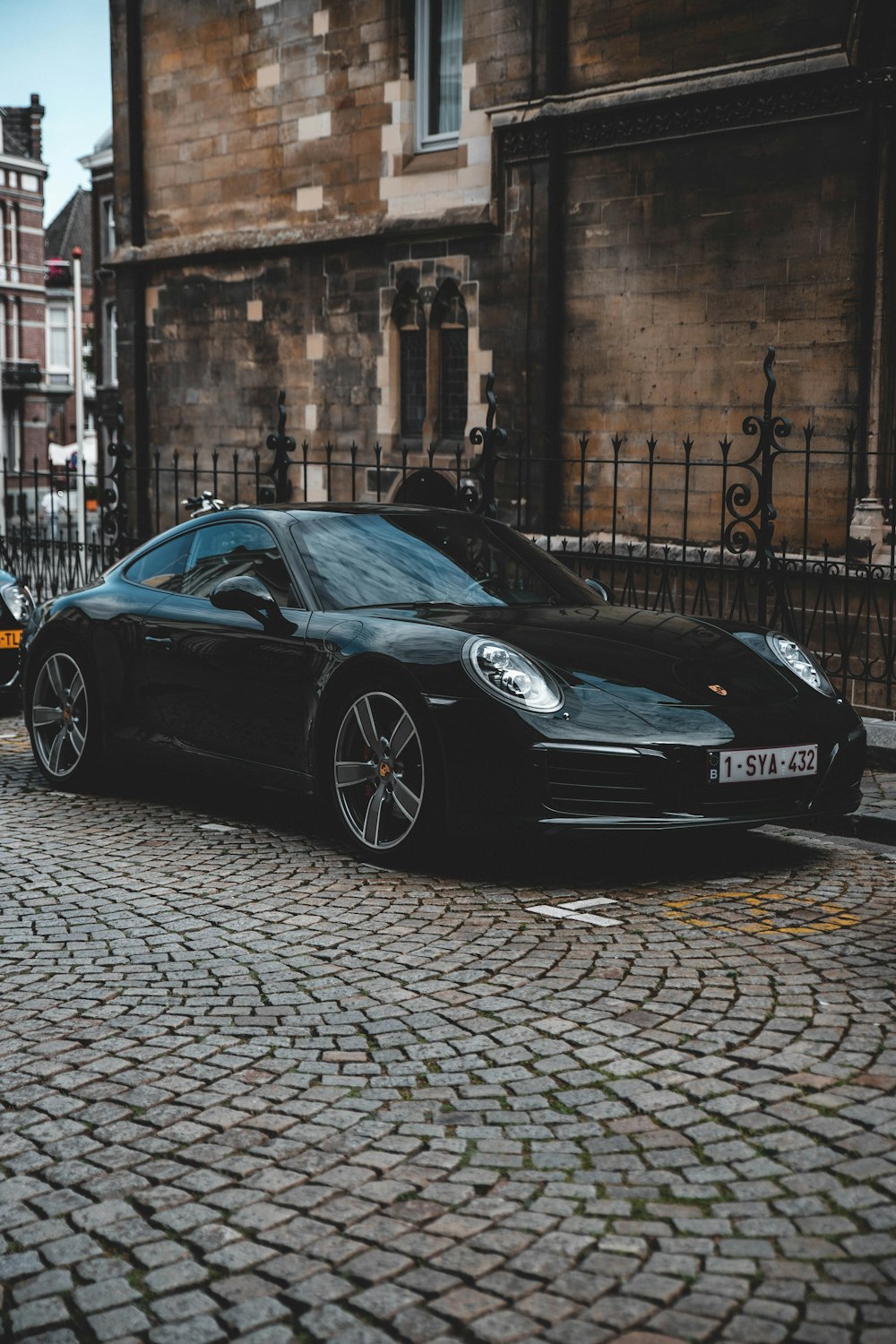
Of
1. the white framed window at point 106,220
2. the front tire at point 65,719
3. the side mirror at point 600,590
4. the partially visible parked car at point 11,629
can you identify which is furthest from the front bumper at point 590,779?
the white framed window at point 106,220

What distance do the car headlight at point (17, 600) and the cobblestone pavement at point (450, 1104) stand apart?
4.78 m

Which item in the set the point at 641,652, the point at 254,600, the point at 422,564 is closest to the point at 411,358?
the point at 422,564

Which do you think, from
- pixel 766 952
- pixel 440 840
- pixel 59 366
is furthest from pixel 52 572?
pixel 59 366

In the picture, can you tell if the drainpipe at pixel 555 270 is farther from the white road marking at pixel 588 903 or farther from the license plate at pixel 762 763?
the white road marking at pixel 588 903

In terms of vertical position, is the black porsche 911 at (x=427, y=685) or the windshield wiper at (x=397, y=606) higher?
the windshield wiper at (x=397, y=606)

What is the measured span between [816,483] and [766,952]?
8839mm

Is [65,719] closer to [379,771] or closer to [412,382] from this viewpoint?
[379,771]

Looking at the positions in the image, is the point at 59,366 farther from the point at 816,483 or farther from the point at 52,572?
the point at 816,483

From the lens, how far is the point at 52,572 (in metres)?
17.2

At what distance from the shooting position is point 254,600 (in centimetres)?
667

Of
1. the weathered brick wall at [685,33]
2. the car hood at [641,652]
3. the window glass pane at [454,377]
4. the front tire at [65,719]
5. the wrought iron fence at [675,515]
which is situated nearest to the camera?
the car hood at [641,652]

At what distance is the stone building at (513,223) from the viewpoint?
1289 cm

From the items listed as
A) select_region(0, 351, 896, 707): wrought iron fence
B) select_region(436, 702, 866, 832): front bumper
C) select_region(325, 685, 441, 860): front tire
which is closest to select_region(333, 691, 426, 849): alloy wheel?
select_region(325, 685, 441, 860): front tire

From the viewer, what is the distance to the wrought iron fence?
10.8 metres
